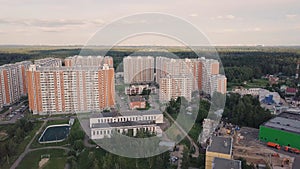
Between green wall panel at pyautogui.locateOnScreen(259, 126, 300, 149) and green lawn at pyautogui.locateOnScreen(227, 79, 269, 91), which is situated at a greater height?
green lawn at pyautogui.locateOnScreen(227, 79, 269, 91)

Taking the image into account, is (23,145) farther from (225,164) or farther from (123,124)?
(225,164)

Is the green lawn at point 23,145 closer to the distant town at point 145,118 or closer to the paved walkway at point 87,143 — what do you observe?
the distant town at point 145,118

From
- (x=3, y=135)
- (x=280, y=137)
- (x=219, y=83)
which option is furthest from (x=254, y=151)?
(x=3, y=135)

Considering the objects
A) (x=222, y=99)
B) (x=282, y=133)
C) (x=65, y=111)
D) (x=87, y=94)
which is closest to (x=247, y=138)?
(x=282, y=133)

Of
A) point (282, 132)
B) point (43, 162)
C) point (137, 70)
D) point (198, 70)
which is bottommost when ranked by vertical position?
point (43, 162)

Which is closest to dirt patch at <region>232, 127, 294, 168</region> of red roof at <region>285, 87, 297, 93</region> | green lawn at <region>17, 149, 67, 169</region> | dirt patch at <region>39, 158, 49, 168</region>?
green lawn at <region>17, 149, 67, 169</region>

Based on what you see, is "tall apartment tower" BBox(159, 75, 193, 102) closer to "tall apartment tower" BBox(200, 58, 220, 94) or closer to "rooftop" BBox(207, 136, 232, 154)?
"tall apartment tower" BBox(200, 58, 220, 94)

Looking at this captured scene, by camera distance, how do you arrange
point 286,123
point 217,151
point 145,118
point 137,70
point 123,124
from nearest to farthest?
point 217,151, point 286,123, point 123,124, point 145,118, point 137,70
